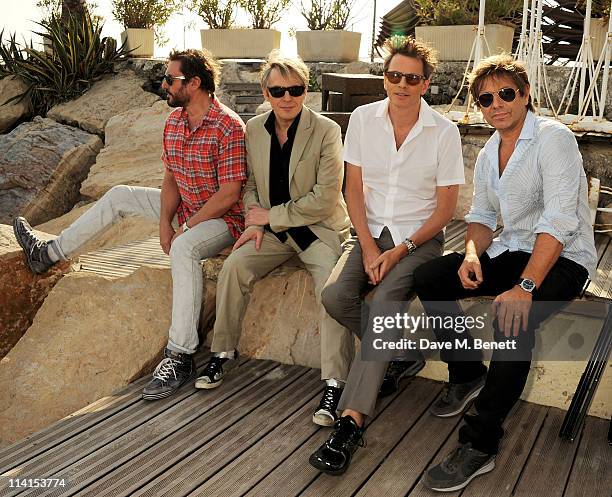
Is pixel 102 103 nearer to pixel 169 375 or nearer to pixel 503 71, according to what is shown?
pixel 169 375

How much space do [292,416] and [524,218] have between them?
130 centimetres

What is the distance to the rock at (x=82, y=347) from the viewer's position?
12.1 feet

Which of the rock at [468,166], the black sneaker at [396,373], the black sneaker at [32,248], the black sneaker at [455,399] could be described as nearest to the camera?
the black sneaker at [455,399]

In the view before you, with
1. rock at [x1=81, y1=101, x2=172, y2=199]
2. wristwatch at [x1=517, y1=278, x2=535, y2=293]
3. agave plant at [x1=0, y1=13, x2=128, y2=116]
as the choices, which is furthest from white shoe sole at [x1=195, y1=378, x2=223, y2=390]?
agave plant at [x1=0, y1=13, x2=128, y2=116]

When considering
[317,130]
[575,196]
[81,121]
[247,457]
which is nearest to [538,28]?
[317,130]

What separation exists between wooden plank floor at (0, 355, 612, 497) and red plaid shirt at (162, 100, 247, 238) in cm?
101

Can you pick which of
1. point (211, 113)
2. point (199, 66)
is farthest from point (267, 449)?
point (199, 66)

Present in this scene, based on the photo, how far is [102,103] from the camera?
34.4 feet

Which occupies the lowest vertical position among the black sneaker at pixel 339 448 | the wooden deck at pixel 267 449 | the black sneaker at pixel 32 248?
the wooden deck at pixel 267 449

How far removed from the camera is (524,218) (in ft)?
9.67

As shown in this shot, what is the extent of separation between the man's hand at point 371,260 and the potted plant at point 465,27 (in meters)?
5.80

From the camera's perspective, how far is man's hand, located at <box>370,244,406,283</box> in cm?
309

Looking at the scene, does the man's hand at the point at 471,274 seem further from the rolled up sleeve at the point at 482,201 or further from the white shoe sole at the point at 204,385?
the white shoe sole at the point at 204,385

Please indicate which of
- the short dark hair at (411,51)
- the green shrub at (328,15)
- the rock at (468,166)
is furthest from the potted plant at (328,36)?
the short dark hair at (411,51)
